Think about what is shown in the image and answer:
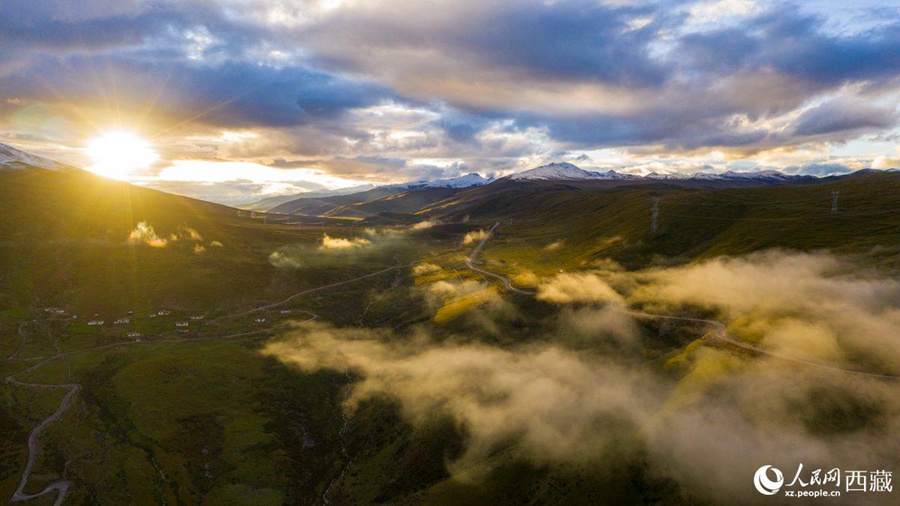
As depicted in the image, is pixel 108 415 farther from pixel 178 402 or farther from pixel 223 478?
pixel 223 478

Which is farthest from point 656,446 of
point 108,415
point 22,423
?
point 22,423
